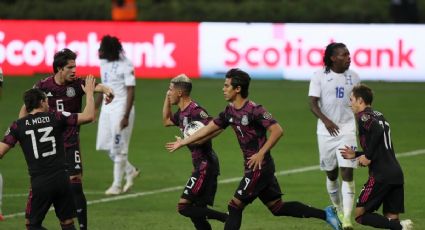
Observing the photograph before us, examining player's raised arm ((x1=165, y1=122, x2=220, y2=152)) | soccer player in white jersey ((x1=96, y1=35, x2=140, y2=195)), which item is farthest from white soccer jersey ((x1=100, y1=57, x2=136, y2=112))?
player's raised arm ((x1=165, y1=122, x2=220, y2=152))

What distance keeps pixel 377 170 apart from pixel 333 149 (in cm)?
210

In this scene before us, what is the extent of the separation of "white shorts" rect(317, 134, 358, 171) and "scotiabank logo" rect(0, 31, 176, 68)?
15893 millimetres

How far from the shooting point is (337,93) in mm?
15734

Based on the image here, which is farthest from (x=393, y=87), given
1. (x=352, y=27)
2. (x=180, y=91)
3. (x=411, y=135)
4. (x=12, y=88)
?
(x=180, y=91)

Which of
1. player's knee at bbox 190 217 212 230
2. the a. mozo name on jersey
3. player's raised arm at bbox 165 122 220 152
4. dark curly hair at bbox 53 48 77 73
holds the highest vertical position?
dark curly hair at bbox 53 48 77 73

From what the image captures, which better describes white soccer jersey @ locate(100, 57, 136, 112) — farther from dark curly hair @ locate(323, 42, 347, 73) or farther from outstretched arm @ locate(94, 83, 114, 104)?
outstretched arm @ locate(94, 83, 114, 104)

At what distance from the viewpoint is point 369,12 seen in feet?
132

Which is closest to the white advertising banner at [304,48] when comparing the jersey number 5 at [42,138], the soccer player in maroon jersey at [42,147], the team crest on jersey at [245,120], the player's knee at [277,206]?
the player's knee at [277,206]

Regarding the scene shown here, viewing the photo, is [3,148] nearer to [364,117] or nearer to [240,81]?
[240,81]

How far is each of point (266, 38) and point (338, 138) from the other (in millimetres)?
15074

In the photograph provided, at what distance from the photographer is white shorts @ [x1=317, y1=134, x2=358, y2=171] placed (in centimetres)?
1562

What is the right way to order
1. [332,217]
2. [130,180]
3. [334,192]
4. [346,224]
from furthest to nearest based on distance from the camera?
[130,180], [334,192], [346,224], [332,217]

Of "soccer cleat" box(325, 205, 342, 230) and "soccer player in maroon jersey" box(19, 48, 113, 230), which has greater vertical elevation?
"soccer player in maroon jersey" box(19, 48, 113, 230)

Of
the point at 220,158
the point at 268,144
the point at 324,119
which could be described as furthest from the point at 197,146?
the point at 220,158
